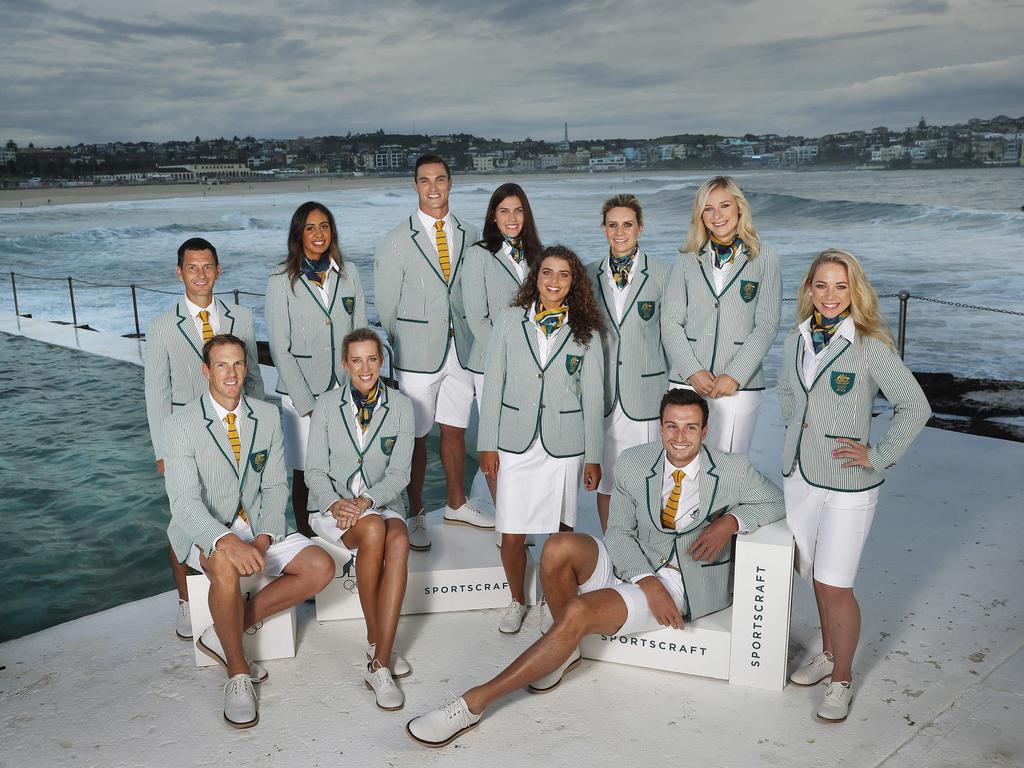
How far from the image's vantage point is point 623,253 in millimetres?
3186

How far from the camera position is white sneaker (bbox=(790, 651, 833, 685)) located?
2.78 m

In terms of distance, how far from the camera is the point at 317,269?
336 cm

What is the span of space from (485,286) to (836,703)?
1.87m

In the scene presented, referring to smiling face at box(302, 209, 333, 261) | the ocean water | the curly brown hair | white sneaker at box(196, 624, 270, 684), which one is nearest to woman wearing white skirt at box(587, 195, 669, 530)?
the curly brown hair

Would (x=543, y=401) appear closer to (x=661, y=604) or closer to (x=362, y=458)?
(x=362, y=458)

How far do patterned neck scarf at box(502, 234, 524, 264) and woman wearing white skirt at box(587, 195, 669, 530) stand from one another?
0.34 metres

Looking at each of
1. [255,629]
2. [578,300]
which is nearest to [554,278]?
[578,300]

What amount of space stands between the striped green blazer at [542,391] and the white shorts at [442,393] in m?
0.58

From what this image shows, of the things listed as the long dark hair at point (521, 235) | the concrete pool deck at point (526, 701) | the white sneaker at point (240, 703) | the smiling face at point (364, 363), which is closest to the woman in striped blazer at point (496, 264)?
the long dark hair at point (521, 235)

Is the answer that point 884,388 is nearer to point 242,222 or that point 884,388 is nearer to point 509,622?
point 509,622

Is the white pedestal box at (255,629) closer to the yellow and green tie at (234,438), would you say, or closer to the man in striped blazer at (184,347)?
the man in striped blazer at (184,347)

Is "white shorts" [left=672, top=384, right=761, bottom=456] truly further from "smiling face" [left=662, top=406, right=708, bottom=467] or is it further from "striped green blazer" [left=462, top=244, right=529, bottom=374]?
"striped green blazer" [left=462, top=244, right=529, bottom=374]

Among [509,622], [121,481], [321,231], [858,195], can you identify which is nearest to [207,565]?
[509,622]

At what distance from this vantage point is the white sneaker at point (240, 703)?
2.58 meters
